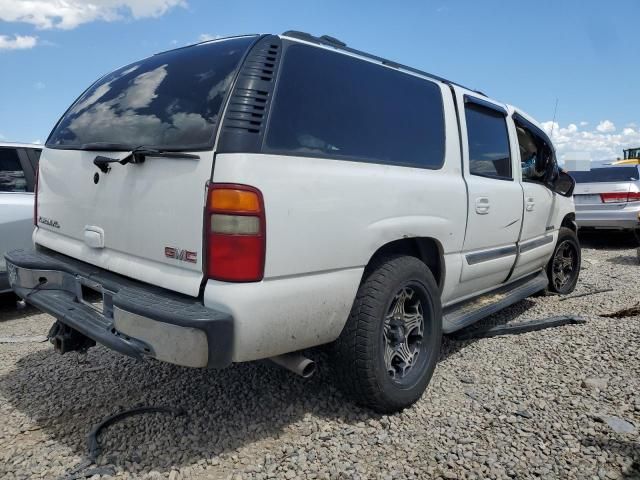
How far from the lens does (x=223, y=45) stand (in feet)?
8.08

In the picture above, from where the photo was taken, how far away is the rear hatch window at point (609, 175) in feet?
28.8

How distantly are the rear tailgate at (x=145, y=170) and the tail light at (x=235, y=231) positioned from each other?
0.07 meters

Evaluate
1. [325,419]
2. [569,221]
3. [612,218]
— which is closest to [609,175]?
[612,218]

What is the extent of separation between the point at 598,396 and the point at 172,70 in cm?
304

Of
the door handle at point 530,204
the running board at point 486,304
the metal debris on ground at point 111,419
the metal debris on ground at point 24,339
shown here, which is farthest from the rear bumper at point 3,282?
the door handle at point 530,204

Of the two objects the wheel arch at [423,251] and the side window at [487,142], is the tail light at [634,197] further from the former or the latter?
the wheel arch at [423,251]

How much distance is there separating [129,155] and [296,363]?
1.22 m

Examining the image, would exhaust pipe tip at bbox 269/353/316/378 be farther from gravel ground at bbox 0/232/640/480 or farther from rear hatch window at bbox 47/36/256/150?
rear hatch window at bbox 47/36/256/150

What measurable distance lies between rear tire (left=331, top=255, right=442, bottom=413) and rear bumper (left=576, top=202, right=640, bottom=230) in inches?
277

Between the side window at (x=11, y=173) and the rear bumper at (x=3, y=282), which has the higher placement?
the side window at (x=11, y=173)

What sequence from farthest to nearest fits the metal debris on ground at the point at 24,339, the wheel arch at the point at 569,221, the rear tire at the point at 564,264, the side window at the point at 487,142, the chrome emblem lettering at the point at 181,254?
1. the wheel arch at the point at 569,221
2. the rear tire at the point at 564,264
3. the metal debris on ground at the point at 24,339
4. the side window at the point at 487,142
5. the chrome emblem lettering at the point at 181,254

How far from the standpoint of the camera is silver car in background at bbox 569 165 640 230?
842 cm

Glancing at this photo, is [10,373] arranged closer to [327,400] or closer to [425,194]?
[327,400]

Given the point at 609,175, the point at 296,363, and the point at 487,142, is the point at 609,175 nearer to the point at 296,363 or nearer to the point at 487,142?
the point at 487,142
